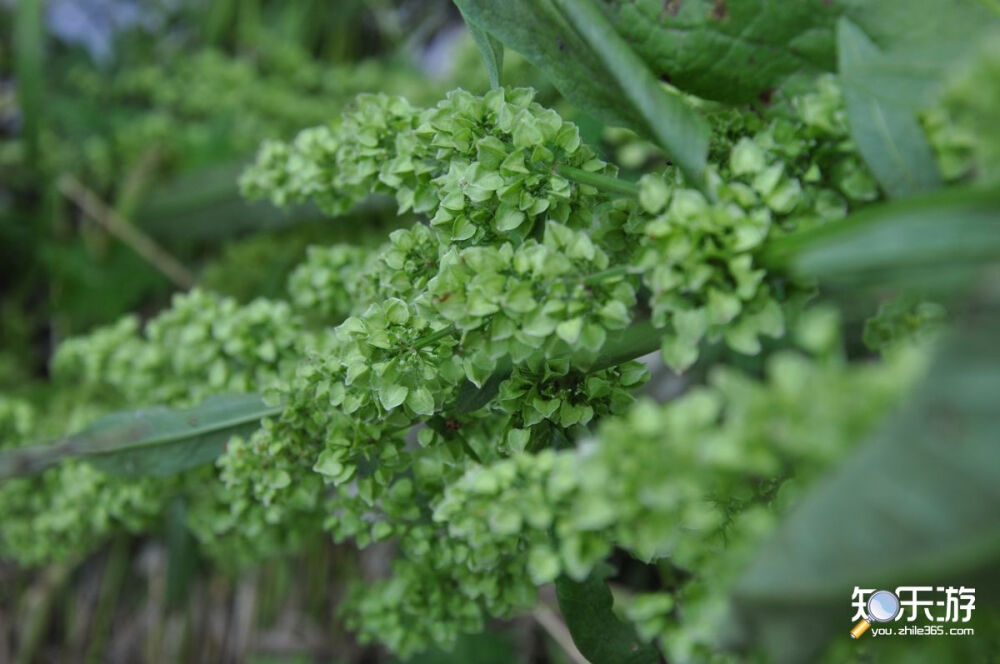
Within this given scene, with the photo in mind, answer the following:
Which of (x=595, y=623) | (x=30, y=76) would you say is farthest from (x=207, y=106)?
(x=595, y=623)

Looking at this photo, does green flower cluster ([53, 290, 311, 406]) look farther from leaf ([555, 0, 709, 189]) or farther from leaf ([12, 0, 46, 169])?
leaf ([12, 0, 46, 169])

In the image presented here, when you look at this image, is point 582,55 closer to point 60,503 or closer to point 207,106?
point 60,503

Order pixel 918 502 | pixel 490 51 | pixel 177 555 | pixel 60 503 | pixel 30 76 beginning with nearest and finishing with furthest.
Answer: pixel 918 502 < pixel 490 51 < pixel 60 503 < pixel 177 555 < pixel 30 76

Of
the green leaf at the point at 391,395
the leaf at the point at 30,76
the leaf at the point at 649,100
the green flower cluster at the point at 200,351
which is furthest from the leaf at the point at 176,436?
the leaf at the point at 30,76

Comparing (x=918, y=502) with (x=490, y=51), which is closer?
(x=918, y=502)

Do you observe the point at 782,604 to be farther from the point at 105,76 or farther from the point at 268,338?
the point at 105,76

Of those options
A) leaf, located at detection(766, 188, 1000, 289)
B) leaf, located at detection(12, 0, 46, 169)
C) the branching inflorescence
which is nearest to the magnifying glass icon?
the branching inflorescence
